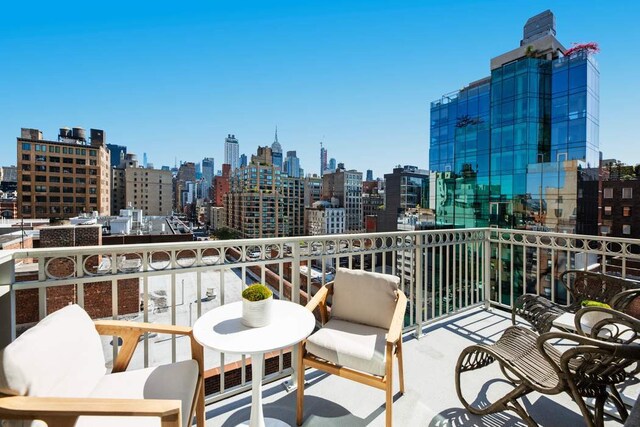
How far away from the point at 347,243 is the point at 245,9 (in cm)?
633

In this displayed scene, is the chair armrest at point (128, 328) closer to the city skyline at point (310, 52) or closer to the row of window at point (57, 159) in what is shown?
the city skyline at point (310, 52)

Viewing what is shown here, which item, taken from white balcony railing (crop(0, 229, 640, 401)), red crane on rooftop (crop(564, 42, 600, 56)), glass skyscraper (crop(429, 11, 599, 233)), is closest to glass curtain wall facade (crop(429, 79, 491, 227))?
glass skyscraper (crop(429, 11, 599, 233))

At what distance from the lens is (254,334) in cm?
176

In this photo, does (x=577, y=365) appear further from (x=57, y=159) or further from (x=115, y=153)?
(x=115, y=153)

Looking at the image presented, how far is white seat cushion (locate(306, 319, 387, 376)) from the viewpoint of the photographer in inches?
76.1

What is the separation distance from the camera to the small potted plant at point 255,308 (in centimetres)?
185

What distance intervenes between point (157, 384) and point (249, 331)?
55 centimetres

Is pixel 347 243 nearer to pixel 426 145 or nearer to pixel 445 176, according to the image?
pixel 445 176

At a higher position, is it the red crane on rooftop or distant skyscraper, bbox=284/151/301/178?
distant skyscraper, bbox=284/151/301/178

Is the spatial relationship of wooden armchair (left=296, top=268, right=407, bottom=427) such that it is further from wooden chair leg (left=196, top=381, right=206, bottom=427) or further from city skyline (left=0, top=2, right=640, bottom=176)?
city skyline (left=0, top=2, right=640, bottom=176)

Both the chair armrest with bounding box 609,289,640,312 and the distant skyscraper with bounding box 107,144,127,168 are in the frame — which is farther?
the distant skyscraper with bounding box 107,144,127,168

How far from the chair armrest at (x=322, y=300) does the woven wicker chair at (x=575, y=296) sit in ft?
6.42

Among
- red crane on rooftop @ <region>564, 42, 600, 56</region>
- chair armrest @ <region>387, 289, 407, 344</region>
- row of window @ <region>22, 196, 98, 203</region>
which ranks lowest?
chair armrest @ <region>387, 289, 407, 344</region>

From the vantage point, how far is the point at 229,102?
21578mm
